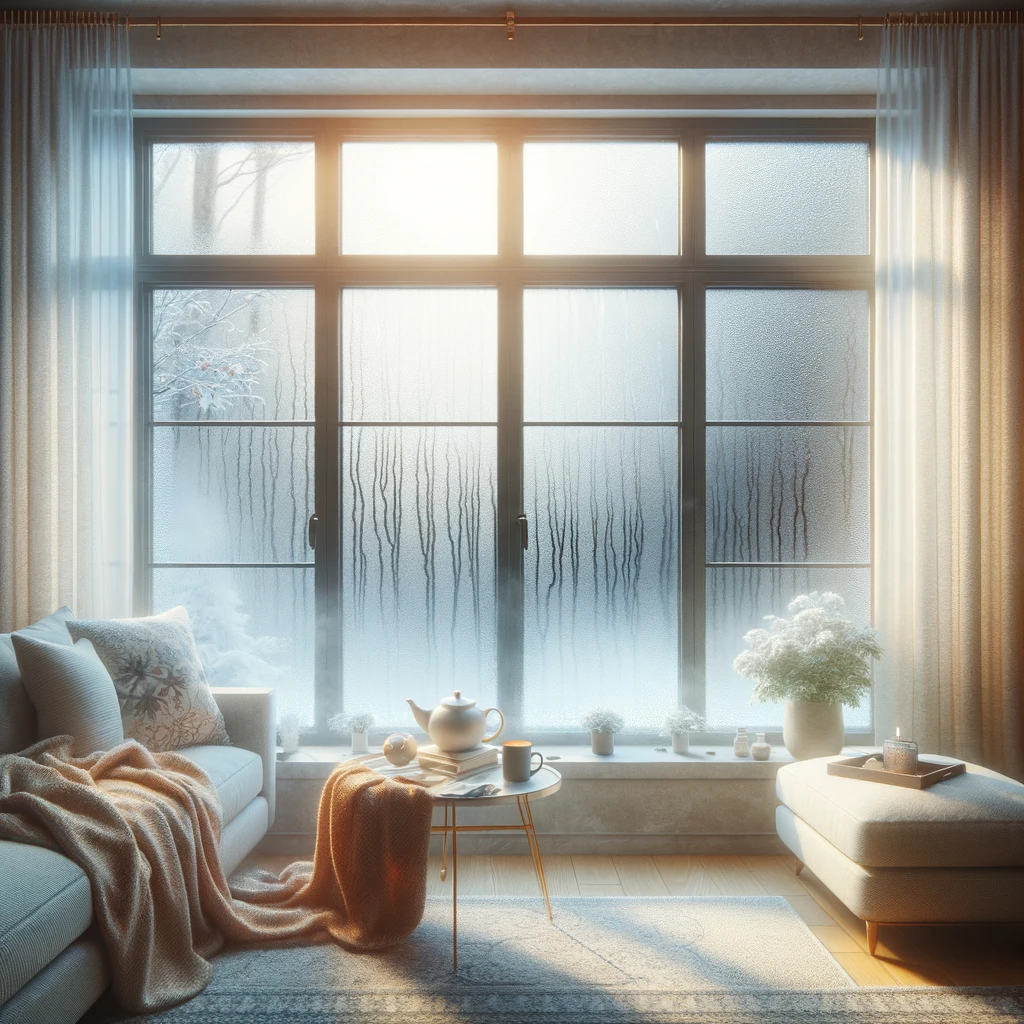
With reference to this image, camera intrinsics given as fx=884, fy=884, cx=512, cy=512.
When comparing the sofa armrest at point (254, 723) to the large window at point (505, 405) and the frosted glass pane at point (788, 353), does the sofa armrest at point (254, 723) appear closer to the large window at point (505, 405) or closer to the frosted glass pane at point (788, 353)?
the large window at point (505, 405)

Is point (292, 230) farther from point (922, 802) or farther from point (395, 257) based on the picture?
point (922, 802)

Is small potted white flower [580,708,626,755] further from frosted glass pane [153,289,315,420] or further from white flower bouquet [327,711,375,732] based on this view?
frosted glass pane [153,289,315,420]

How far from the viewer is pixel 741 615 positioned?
3.79 meters

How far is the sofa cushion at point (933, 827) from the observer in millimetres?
2463

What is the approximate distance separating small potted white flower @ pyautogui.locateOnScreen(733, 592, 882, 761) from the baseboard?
39 cm

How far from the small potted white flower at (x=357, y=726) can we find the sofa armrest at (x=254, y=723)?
36cm

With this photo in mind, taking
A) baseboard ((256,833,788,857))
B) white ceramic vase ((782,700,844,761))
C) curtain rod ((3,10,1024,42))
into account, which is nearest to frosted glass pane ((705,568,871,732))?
white ceramic vase ((782,700,844,761))

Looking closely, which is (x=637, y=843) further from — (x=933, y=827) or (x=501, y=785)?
(x=933, y=827)

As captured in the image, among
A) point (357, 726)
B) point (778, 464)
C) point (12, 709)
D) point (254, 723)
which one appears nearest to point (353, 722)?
point (357, 726)

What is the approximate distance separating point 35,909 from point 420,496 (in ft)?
7.23

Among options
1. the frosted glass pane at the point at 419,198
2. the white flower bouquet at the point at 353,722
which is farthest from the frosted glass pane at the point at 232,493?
the frosted glass pane at the point at 419,198

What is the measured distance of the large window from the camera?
3.76m

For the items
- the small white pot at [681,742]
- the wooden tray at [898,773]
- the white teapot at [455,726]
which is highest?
the white teapot at [455,726]

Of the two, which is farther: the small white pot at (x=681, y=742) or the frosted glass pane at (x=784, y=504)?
the frosted glass pane at (x=784, y=504)
